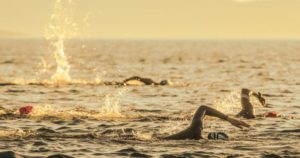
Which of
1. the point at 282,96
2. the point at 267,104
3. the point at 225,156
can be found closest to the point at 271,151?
the point at 225,156

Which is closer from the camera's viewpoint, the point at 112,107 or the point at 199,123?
the point at 199,123

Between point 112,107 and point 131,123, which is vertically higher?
point 112,107

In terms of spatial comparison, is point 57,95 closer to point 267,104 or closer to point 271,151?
point 267,104

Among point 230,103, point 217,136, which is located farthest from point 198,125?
point 230,103

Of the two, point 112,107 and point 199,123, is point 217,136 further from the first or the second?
point 112,107

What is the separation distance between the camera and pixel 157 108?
35844 mm

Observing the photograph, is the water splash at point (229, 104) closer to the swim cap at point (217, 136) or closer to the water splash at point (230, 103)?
the water splash at point (230, 103)

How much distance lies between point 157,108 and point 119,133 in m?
10.1

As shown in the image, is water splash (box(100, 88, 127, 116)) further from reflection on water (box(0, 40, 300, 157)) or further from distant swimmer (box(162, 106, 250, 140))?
distant swimmer (box(162, 106, 250, 140))

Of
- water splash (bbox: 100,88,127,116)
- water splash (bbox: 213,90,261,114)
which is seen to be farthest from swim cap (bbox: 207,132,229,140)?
water splash (bbox: 213,90,261,114)

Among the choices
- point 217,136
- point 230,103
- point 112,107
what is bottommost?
point 217,136

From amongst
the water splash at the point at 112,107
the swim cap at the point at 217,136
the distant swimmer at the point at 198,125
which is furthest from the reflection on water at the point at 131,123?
the swim cap at the point at 217,136

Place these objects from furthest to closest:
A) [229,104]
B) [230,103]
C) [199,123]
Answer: [230,103], [229,104], [199,123]

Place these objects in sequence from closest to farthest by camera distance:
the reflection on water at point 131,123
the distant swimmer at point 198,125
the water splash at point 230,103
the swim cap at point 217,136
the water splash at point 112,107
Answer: the reflection on water at point 131,123, the distant swimmer at point 198,125, the swim cap at point 217,136, the water splash at point 112,107, the water splash at point 230,103
